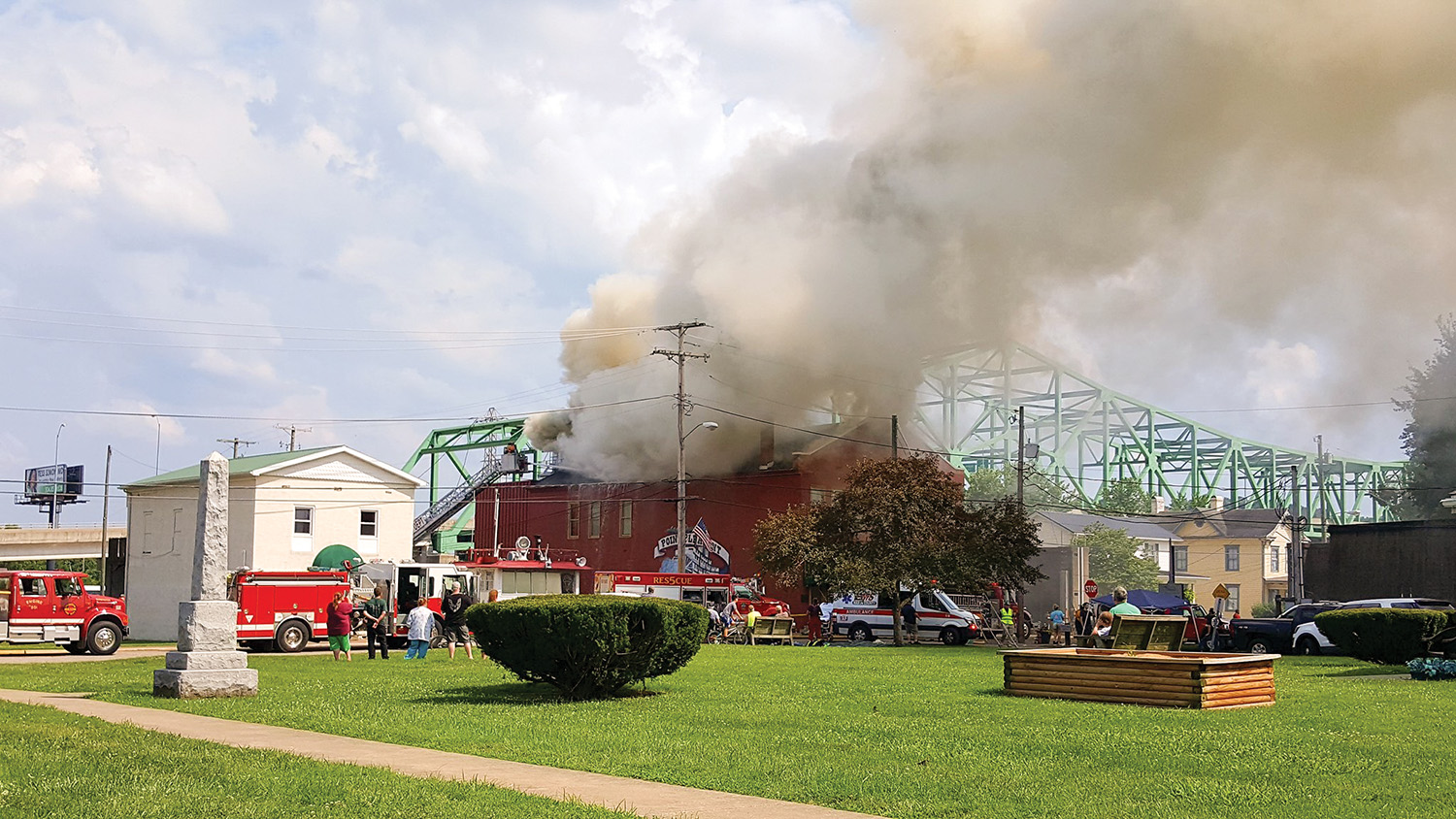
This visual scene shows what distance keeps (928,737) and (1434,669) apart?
1008 centimetres

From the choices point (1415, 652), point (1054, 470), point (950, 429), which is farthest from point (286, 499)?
point (1054, 470)

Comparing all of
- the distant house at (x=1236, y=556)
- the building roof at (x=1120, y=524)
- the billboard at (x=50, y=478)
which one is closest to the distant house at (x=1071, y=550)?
the building roof at (x=1120, y=524)

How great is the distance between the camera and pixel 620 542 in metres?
56.1

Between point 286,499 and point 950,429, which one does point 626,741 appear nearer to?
point 286,499

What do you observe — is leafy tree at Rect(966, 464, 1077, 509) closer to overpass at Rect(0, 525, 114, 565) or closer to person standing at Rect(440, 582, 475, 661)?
overpass at Rect(0, 525, 114, 565)

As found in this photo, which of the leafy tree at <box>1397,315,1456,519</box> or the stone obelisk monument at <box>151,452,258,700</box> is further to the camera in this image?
the leafy tree at <box>1397,315,1456,519</box>

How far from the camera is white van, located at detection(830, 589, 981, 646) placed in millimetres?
38562

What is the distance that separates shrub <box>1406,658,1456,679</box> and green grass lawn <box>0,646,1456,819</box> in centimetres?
67

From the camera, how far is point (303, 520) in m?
46.8

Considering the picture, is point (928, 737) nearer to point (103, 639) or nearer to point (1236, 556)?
point (103, 639)

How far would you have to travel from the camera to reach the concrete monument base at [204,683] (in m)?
15.9

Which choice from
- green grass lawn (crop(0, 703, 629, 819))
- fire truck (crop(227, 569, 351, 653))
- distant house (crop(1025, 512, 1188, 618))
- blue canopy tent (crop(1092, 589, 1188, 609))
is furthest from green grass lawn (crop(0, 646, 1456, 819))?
distant house (crop(1025, 512, 1188, 618))

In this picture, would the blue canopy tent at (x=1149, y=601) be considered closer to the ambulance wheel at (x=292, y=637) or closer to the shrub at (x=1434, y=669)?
the shrub at (x=1434, y=669)

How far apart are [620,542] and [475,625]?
1610 inches
